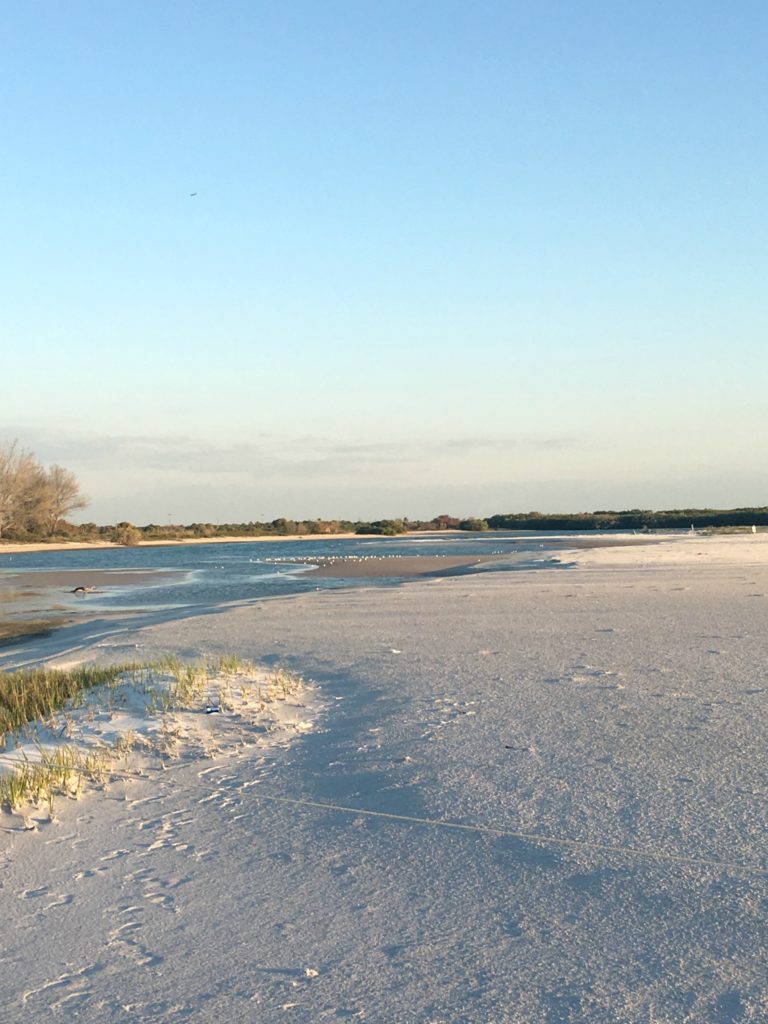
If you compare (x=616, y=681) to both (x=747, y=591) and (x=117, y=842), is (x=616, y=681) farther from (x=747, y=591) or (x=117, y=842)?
(x=747, y=591)

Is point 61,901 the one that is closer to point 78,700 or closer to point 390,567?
point 78,700

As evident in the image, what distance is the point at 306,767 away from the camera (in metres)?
6.55

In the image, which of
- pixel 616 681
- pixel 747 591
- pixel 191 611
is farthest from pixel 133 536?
pixel 616 681

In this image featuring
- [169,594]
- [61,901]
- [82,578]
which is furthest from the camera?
[82,578]

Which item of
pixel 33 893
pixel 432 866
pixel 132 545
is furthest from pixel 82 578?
pixel 132 545

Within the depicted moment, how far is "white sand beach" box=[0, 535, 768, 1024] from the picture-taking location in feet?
11.6

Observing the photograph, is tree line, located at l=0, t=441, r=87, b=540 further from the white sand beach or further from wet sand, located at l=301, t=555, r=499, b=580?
the white sand beach

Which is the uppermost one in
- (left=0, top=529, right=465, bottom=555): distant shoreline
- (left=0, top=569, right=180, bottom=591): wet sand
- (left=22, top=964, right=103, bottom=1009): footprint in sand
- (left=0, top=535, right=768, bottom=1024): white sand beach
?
(left=0, top=529, right=465, bottom=555): distant shoreline

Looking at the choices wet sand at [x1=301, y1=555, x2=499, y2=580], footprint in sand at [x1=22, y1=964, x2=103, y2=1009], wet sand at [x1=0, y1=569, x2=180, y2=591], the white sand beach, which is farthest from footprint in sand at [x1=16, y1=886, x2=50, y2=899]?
wet sand at [x1=0, y1=569, x2=180, y2=591]

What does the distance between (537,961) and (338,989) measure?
73 centimetres

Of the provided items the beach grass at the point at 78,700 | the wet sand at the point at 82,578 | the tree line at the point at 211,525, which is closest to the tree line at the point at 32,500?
the tree line at the point at 211,525

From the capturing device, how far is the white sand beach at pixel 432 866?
3.55 metres

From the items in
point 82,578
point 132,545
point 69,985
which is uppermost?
point 132,545

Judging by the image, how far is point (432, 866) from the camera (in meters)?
4.71
